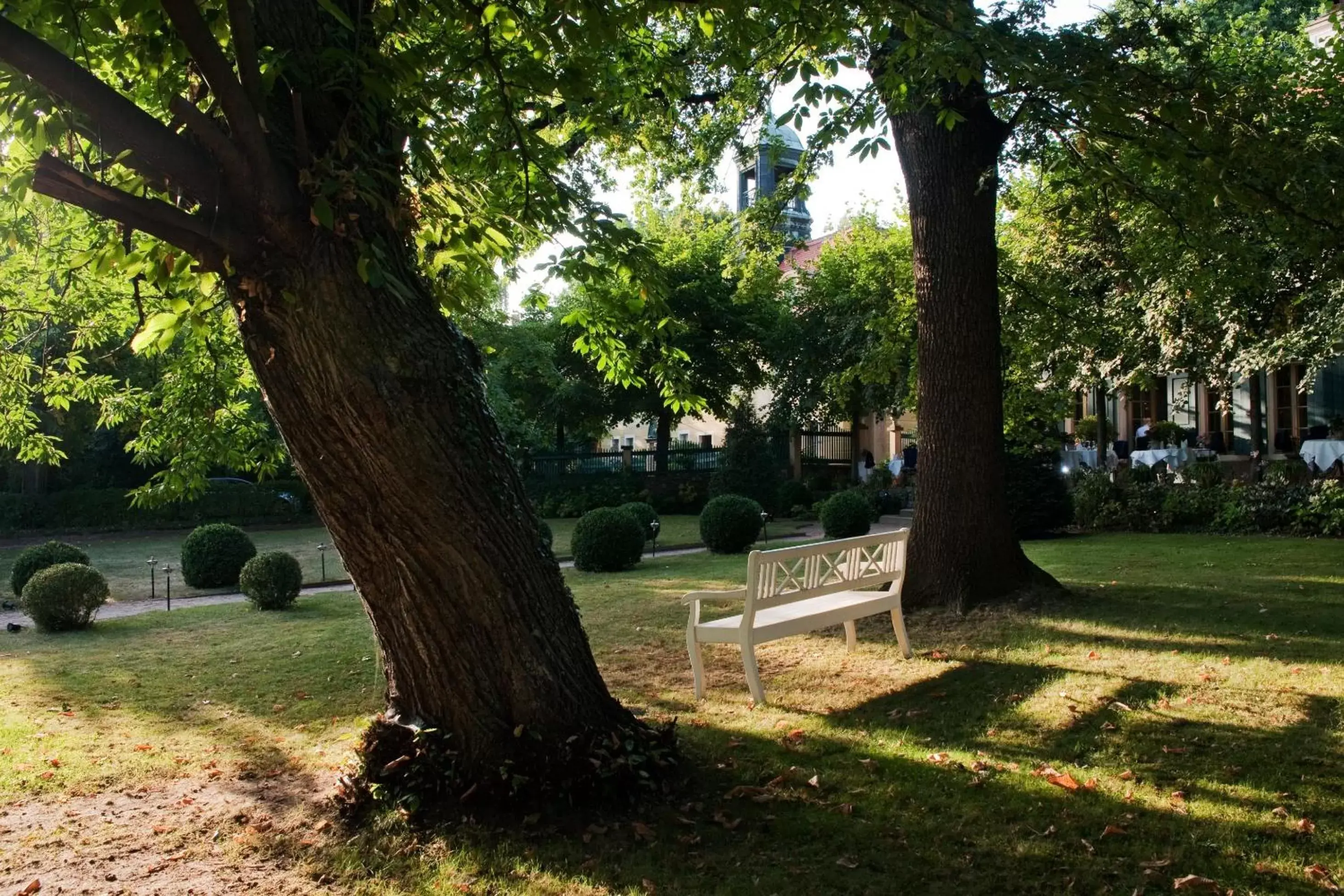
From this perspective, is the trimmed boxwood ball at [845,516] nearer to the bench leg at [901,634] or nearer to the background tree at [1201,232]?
the background tree at [1201,232]

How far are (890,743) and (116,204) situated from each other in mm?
4396

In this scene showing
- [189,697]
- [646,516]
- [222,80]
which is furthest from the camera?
[646,516]

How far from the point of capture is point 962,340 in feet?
29.5

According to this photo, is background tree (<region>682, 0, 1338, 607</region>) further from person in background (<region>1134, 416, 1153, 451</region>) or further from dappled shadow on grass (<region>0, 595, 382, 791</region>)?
person in background (<region>1134, 416, 1153, 451</region>)

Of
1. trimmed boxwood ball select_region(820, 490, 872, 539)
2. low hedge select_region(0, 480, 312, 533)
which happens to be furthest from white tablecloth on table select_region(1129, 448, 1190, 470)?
low hedge select_region(0, 480, 312, 533)

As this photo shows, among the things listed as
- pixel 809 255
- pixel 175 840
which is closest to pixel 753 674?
pixel 175 840

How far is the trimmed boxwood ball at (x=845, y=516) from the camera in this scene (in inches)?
756

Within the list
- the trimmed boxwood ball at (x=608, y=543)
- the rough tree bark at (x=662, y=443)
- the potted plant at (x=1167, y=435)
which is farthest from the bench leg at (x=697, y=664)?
the rough tree bark at (x=662, y=443)

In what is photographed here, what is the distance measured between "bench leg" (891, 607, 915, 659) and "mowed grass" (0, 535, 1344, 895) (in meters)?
0.08

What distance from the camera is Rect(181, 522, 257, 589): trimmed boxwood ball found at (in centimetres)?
1581

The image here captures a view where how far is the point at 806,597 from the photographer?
7.01 metres

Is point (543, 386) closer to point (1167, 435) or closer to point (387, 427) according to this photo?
point (1167, 435)

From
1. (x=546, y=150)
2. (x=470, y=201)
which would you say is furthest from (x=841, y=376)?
(x=470, y=201)

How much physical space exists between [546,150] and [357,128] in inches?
90.1
